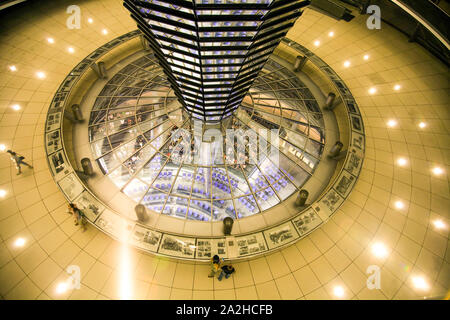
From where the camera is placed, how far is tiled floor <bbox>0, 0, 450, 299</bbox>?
30.5ft

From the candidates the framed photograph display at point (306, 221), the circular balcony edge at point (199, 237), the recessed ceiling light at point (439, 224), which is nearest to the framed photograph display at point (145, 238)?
the circular balcony edge at point (199, 237)

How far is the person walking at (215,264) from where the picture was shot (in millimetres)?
9180

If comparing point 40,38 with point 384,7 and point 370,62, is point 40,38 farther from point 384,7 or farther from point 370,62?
point 384,7

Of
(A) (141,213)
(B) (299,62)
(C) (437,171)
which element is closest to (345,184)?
(C) (437,171)

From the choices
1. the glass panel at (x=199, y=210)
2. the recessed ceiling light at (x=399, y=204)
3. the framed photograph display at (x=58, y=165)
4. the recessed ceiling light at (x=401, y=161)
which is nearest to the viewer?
the framed photograph display at (x=58, y=165)

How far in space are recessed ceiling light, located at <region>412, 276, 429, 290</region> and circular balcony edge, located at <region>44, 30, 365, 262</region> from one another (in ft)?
13.8

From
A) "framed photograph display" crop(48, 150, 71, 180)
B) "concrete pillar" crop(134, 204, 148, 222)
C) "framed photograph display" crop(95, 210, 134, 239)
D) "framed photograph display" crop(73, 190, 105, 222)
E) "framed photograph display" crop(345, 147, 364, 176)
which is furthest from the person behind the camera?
"framed photograph display" crop(345, 147, 364, 176)

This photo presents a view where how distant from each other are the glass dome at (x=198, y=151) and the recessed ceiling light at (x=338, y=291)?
458 cm

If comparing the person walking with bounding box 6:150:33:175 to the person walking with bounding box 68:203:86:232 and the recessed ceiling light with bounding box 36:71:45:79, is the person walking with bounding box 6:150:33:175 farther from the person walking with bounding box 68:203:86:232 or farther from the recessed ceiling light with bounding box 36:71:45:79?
the recessed ceiling light with bounding box 36:71:45:79

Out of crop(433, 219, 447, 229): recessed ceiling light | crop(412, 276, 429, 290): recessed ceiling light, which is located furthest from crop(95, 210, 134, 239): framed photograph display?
crop(433, 219, 447, 229): recessed ceiling light

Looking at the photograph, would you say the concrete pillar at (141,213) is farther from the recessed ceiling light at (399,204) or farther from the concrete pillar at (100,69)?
the recessed ceiling light at (399,204)
